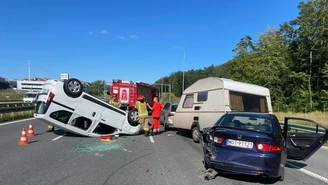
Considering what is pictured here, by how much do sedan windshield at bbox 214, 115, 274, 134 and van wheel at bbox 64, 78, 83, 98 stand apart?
5.64 metres

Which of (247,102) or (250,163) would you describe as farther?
(247,102)

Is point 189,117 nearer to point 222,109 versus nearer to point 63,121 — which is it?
point 222,109

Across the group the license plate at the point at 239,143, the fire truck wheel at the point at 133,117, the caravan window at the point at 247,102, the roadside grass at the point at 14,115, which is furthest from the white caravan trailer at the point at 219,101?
the roadside grass at the point at 14,115

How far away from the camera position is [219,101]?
977cm

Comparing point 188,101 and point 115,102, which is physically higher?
point 188,101

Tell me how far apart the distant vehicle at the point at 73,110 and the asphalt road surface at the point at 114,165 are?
883 millimetres

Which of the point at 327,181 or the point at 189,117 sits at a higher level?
the point at 189,117

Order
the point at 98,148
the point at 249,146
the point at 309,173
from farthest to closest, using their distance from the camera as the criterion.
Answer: the point at 98,148
the point at 309,173
the point at 249,146

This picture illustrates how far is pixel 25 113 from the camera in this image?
20.9 m

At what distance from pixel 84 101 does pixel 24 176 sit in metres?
5.06

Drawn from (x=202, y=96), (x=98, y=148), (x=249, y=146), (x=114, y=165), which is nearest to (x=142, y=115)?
(x=202, y=96)

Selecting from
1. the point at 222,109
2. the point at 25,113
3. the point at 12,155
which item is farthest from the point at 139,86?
the point at 12,155

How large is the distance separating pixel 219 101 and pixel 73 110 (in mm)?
5020

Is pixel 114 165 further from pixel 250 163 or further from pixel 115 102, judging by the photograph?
pixel 115 102
